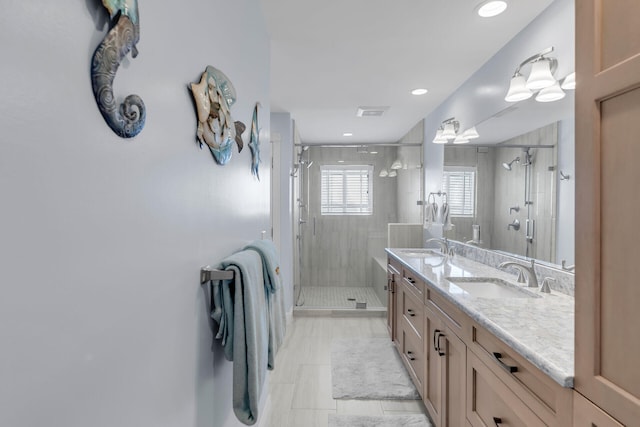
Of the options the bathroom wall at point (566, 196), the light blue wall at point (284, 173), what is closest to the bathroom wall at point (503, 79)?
the bathroom wall at point (566, 196)

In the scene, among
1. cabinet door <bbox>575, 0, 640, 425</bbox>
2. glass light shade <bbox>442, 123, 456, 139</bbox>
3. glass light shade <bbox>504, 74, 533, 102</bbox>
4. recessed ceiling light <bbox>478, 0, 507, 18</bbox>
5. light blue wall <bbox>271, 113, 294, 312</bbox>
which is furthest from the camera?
A: light blue wall <bbox>271, 113, 294, 312</bbox>

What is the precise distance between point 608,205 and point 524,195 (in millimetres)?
1609

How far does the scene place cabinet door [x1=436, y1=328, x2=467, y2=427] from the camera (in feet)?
5.00

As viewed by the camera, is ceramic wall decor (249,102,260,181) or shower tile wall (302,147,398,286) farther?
shower tile wall (302,147,398,286)

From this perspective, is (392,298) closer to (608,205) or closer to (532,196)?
(532,196)

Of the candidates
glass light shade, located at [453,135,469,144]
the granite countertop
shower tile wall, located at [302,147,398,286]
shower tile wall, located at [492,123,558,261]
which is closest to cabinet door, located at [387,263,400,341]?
shower tile wall, located at [492,123,558,261]

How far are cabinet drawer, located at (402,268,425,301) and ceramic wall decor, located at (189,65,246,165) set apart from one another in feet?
5.24

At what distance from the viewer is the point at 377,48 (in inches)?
90.0

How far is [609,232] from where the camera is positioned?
0.75 meters

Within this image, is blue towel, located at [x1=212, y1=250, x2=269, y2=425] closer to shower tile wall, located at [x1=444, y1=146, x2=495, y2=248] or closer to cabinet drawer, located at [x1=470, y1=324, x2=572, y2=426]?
cabinet drawer, located at [x1=470, y1=324, x2=572, y2=426]

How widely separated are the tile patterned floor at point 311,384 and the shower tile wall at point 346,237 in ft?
5.98

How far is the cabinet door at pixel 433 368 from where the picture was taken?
6.01ft

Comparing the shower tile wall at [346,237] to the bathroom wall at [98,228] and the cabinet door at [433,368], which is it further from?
the bathroom wall at [98,228]

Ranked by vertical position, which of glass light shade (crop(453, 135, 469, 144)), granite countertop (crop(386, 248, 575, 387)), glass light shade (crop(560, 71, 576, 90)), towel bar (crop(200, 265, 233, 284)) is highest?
glass light shade (crop(560, 71, 576, 90))
